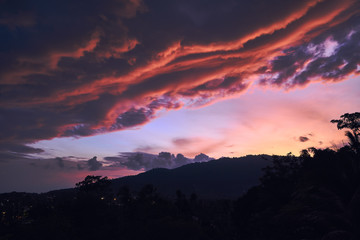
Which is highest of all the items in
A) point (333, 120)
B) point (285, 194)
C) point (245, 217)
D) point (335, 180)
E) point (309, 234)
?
point (333, 120)

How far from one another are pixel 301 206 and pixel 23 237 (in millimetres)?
25683

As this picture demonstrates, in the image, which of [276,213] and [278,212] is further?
[276,213]

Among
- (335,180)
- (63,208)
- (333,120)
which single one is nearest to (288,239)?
(335,180)

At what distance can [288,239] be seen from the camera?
25.3 meters

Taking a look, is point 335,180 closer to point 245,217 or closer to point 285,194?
point 285,194

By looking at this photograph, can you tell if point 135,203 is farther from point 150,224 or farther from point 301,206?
point 301,206

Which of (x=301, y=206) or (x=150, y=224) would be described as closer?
(x=301, y=206)

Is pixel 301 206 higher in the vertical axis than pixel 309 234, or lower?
higher

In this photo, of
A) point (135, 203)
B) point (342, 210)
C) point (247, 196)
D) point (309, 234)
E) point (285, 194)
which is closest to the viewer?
point (342, 210)

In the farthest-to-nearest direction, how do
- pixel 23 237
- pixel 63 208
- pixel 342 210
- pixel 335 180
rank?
pixel 63 208
pixel 23 237
pixel 335 180
pixel 342 210

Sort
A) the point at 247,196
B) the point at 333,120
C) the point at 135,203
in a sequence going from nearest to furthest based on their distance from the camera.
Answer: the point at 333,120 → the point at 247,196 → the point at 135,203

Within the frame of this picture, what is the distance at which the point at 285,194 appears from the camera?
97.6 ft

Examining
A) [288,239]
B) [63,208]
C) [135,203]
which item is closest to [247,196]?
[288,239]

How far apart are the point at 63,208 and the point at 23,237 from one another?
19.6 meters
